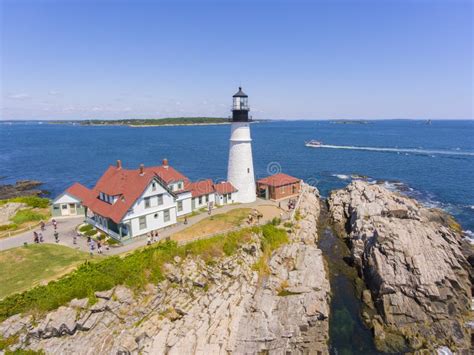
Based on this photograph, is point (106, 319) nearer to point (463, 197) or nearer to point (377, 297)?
point (377, 297)

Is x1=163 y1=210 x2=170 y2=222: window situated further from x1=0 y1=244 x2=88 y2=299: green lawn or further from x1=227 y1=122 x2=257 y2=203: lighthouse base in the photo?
x1=227 y1=122 x2=257 y2=203: lighthouse base

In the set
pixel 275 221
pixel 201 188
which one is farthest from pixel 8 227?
pixel 275 221

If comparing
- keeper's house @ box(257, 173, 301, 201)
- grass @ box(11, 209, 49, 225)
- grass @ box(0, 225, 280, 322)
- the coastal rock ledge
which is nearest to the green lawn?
grass @ box(0, 225, 280, 322)

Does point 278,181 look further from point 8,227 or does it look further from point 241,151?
point 8,227

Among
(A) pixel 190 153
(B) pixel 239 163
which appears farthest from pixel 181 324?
(A) pixel 190 153

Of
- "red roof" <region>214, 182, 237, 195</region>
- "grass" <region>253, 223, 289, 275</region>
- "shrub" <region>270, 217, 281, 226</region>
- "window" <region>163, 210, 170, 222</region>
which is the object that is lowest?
"grass" <region>253, 223, 289, 275</region>

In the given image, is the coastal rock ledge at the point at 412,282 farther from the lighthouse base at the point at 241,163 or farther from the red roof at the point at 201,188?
the red roof at the point at 201,188
